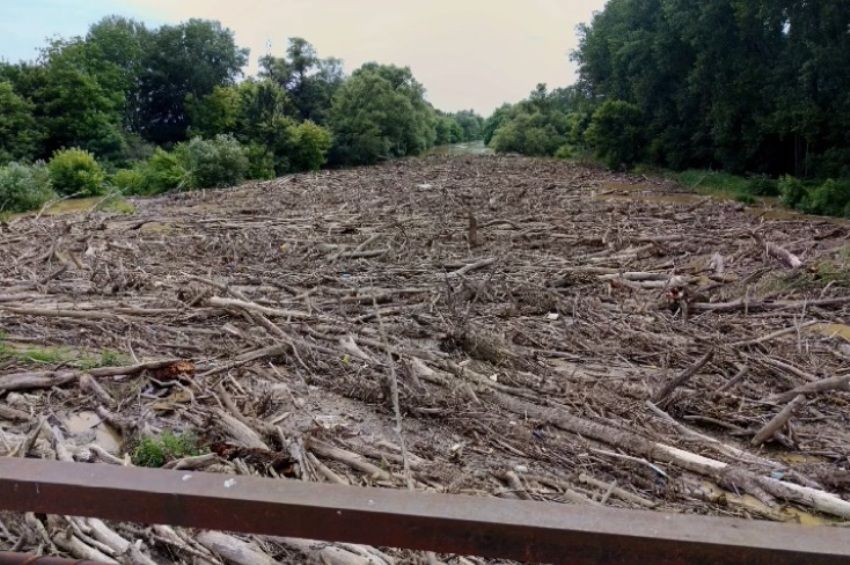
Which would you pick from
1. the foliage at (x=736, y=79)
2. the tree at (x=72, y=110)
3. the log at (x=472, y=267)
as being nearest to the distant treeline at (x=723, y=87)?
the foliage at (x=736, y=79)

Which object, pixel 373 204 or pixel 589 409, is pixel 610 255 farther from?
pixel 373 204

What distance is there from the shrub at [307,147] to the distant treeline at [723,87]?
13215mm

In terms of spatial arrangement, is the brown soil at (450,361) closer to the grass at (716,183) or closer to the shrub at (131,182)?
the grass at (716,183)

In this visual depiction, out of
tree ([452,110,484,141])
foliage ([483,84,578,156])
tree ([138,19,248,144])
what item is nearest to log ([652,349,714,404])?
foliage ([483,84,578,156])

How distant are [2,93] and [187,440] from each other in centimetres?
2778

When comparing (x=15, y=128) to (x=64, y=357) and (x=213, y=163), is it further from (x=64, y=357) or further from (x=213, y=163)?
(x=64, y=357)

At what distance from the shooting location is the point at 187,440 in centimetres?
410

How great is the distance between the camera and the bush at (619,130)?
97.2 feet

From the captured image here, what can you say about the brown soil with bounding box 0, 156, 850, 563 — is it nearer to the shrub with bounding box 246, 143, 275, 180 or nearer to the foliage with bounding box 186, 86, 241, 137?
the shrub with bounding box 246, 143, 275, 180

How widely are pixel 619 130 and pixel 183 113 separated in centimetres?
2525

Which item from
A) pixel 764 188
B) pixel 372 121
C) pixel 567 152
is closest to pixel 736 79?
pixel 764 188

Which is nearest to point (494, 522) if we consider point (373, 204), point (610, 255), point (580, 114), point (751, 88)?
point (610, 255)

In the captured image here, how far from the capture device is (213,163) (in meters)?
25.1

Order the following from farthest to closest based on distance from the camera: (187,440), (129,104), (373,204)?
1. (129,104)
2. (373,204)
3. (187,440)
